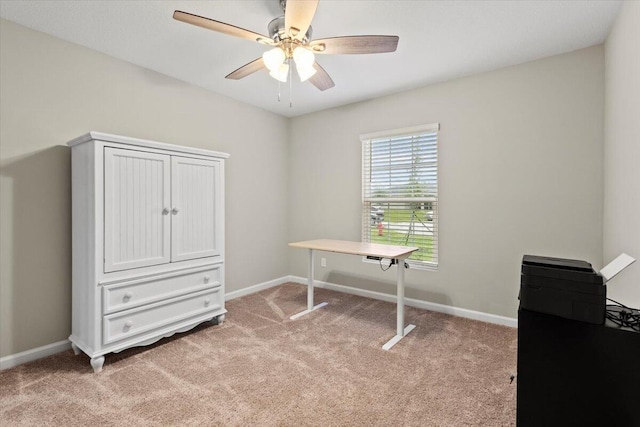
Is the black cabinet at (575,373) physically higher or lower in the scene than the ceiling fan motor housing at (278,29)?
lower

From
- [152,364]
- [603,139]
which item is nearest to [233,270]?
[152,364]

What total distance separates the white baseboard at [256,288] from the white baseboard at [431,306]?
31 centimetres

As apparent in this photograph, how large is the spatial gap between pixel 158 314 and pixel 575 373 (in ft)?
9.07

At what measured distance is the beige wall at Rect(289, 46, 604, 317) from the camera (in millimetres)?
2627

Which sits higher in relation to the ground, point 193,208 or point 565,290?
point 193,208

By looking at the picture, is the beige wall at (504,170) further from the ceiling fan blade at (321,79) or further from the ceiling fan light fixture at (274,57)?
the ceiling fan light fixture at (274,57)

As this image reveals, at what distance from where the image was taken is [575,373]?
1.37 meters

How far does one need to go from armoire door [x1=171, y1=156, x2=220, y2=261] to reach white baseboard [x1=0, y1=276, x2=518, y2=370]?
3.60ft

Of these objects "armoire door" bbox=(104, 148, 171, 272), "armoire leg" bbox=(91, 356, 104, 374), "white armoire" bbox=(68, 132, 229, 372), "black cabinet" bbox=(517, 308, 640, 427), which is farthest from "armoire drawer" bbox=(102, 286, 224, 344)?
"black cabinet" bbox=(517, 308, 640, 427)

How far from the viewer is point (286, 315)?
331 cm

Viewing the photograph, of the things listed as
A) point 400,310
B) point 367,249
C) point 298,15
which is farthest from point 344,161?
point 298,15

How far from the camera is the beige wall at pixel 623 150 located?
176 cm

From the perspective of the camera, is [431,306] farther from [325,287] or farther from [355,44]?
[355,44]

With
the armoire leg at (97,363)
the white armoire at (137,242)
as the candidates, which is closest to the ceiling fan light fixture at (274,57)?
the white armoire at (137,242)
